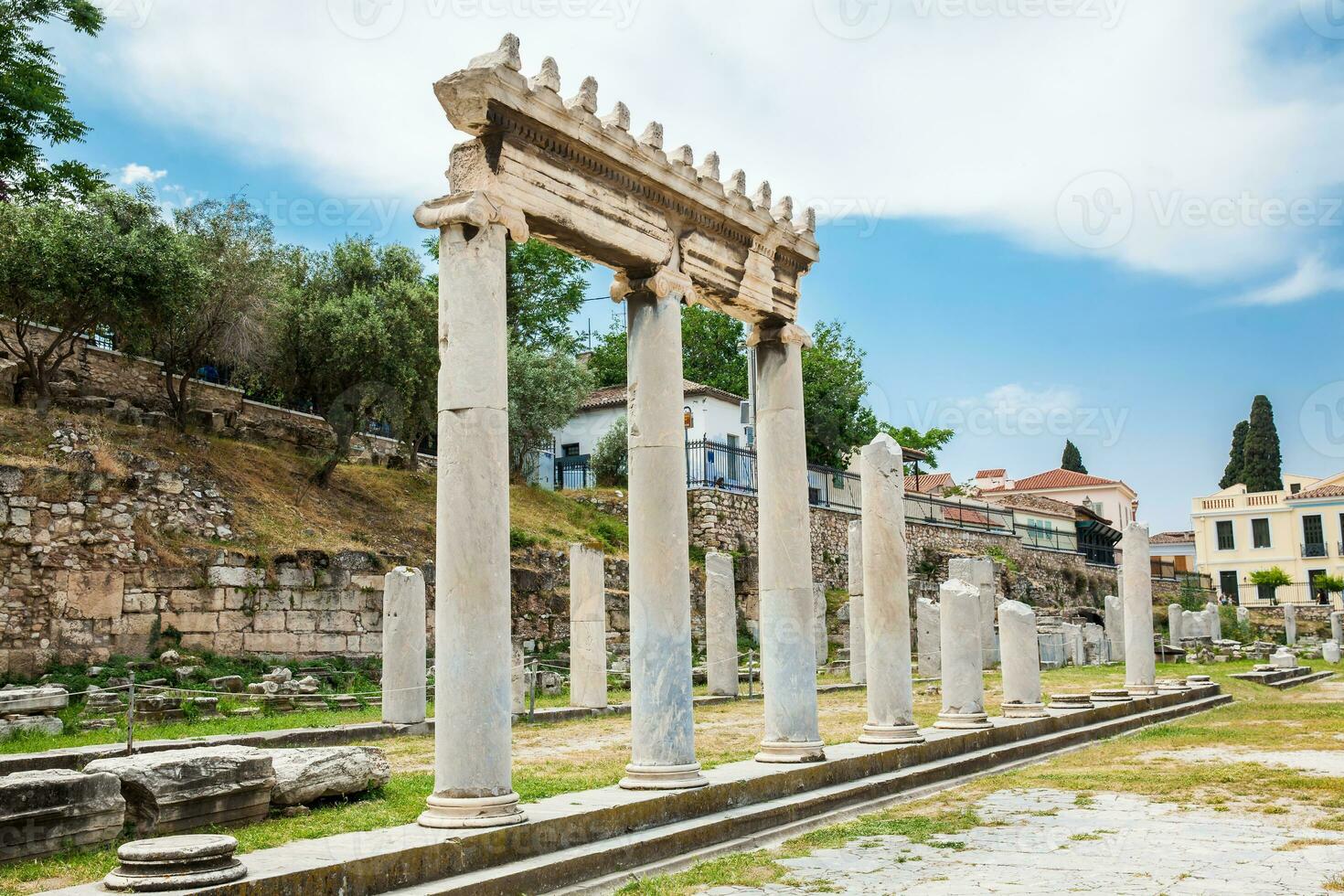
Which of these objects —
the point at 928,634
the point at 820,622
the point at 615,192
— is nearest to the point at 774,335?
the point at 615,192

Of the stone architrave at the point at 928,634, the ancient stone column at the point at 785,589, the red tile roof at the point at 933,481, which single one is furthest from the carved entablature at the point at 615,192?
the red tile roof at the point at 933,481

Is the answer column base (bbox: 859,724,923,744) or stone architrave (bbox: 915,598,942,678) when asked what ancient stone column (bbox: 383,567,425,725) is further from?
stone architrave (bbox: 915,598,942,678)

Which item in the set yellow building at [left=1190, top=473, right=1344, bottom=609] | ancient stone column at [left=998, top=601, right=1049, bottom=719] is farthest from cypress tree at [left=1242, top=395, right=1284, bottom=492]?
ancient stone column at [left=998, top=601, right=1049, bottom=719]

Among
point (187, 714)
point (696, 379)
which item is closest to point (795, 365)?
point (187, 714)

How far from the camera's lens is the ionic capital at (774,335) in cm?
1170

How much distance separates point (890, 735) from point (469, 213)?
737 centimetres

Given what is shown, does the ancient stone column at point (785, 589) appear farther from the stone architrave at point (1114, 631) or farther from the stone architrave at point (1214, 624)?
the stone architrave at point (1214, 624)

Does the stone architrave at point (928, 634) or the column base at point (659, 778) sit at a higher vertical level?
the stone architrave at point (928, 634)

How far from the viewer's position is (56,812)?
768 centimetres

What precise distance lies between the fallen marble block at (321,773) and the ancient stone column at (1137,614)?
14.1 m

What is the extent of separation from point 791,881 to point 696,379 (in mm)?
42282

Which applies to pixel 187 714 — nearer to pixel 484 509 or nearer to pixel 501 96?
pixel 484 509

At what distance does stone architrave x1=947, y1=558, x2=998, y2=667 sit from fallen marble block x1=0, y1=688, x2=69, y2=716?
68.1 feet

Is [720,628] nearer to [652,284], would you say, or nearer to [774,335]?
[774,335]
